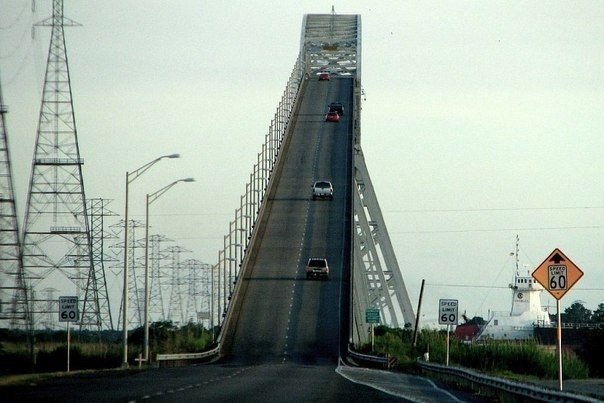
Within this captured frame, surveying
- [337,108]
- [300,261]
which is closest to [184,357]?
[300,261]

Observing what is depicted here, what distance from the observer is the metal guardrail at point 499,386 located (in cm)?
2752

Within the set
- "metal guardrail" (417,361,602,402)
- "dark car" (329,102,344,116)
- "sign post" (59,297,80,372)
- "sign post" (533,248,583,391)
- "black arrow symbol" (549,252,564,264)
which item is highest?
"dark car" (329,102,344,116)

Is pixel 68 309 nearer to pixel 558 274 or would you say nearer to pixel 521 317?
pixel 558 274

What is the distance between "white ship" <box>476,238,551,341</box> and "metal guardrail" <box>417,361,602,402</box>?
146 feet

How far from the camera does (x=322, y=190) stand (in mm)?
102375

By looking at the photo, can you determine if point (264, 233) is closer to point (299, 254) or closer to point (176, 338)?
point (299, 254)

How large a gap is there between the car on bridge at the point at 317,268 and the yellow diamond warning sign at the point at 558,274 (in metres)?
53.5

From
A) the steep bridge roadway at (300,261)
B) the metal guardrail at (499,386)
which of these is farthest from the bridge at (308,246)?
the metal guardrail at (499,386)

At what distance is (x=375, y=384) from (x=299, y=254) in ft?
161

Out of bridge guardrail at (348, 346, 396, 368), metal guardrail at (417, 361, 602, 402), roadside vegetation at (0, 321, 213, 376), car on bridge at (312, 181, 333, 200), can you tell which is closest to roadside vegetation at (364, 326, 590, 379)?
bridge guardrail at (348, 346, 396, 368)

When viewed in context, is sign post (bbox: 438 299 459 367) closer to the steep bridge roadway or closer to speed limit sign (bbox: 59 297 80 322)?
the steep bridge roadway

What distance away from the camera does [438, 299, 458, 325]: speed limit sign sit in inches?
2343

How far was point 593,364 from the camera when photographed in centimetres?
7125

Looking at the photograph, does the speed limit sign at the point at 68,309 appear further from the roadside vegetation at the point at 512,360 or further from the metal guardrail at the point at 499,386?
the roadside vegetation at the point at 512,360
